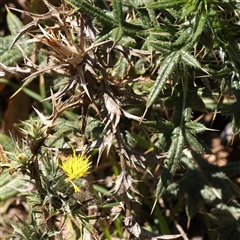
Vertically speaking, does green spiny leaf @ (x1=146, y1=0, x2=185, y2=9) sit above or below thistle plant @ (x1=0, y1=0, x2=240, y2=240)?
above

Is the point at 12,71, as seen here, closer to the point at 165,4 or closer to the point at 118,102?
the point at 118,102

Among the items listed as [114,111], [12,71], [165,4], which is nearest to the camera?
[165,4]

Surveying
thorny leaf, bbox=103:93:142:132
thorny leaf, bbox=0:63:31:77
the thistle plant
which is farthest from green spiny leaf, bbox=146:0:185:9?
thorny leaf, bbox=0:63:31:77

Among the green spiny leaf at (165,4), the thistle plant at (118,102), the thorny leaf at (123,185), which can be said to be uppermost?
the green spiny leaf at (165,4)

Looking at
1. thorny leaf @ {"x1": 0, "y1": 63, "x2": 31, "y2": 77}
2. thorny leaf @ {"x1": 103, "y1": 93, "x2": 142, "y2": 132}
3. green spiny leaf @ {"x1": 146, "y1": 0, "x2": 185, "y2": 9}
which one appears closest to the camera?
green spiny leaf @ {"x1": 146, "y1": 0, "x2": 185, "y2": 9}

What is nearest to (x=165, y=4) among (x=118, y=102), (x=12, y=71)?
(x=118, y=102)

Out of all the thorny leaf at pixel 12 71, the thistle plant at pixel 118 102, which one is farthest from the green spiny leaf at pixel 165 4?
the thorny leaf at pixel 12 71

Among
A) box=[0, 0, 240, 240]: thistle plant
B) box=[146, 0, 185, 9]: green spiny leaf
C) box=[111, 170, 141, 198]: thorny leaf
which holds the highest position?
box=[146, 0, 185, 9]: green spiny leaf

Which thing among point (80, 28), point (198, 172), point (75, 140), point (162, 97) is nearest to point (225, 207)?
point (198, 172)

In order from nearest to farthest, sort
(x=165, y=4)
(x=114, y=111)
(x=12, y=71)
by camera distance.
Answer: (x=165, y=4), (x=114, y=111), (x=12, y=71)

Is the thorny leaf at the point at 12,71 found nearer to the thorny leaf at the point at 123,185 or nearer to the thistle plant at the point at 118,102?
the thistle plant at the point at 118,102

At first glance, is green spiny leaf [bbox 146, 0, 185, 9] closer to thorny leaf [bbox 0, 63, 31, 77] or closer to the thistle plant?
the thistle plant

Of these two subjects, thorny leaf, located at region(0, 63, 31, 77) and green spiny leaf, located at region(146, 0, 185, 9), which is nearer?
green spiny leaf, located at region(146, 0, 185, 9)
